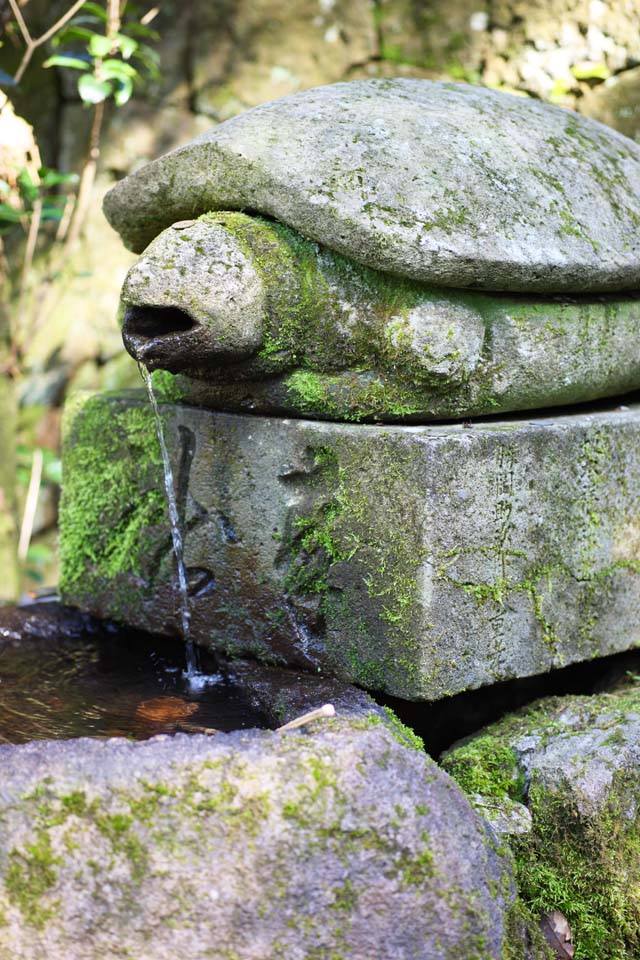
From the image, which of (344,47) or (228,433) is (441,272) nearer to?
(228,433)

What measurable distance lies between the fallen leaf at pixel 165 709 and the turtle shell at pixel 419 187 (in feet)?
3.45

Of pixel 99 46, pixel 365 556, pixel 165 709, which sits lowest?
pixel 165 709

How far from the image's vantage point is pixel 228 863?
1.53 metres

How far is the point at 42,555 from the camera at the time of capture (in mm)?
4977

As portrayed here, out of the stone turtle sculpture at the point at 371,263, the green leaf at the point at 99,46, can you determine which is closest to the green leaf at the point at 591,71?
the stone turtle sculpture at the point at 371,263

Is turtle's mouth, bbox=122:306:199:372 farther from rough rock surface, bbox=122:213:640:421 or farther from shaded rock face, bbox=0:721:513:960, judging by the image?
shaded rock face, bbox=0:721:513:960

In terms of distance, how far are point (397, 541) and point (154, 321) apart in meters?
0.72

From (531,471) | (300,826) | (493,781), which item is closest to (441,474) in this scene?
(531,471)

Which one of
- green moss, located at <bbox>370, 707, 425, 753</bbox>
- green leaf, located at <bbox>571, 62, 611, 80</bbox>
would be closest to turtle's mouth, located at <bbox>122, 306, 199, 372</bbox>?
green moss, located at <bbox>370, 707, 425, 753</bbox>

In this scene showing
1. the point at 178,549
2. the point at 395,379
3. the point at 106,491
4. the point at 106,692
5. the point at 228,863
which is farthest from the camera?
the point at 106,491

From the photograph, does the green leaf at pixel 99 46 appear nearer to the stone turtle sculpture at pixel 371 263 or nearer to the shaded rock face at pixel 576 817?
the stone turtle sculpture at pixel 371 263

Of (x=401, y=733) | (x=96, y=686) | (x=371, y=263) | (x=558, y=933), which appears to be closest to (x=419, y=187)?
(x=371, y=263)

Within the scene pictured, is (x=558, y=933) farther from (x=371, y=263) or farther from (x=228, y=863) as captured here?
(x=371, y=263)

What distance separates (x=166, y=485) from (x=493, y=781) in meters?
1.06
